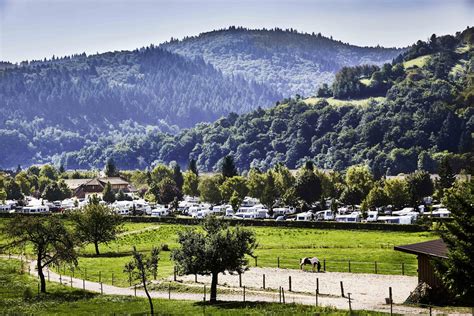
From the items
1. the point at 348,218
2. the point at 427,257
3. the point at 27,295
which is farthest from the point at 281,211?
the point at 427,257

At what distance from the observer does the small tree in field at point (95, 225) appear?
93.4m

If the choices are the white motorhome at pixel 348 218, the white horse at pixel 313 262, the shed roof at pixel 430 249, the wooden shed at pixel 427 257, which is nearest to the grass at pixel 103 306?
the shed roof at pixel 430 249

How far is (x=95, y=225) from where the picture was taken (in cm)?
9400

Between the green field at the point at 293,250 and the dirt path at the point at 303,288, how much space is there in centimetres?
262

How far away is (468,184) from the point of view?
3825 centimetres

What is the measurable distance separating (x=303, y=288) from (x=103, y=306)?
1415cm

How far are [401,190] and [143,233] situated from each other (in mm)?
49424

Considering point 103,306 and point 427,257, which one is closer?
point 427,257

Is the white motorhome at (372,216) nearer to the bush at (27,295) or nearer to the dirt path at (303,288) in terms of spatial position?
the dirt path at (303,288)

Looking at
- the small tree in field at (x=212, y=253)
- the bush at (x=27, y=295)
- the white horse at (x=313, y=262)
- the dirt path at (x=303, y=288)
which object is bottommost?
the bush at (x=27, y=295)

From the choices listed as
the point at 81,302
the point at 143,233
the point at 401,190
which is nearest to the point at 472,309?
the point at 81,302

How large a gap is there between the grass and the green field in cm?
569

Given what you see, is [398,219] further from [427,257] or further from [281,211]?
[427,257]

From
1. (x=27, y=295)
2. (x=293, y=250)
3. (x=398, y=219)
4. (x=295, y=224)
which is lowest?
(x=27, y=295)
